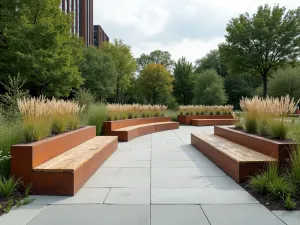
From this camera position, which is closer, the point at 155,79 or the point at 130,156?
the point at 130,156

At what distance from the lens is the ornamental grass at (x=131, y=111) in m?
11.6

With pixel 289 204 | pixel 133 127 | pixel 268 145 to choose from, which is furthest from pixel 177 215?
pixel 133 127

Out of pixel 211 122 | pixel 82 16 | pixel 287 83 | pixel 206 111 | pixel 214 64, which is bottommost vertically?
pixel 211 122

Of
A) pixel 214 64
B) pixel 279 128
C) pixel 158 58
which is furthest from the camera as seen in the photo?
pixel 158 58

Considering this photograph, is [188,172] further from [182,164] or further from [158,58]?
[158,58]

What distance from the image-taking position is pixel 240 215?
10.4ft

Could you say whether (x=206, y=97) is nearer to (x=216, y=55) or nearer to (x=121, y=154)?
(x=216, y=55)

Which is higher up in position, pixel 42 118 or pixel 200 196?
pixel 42 118

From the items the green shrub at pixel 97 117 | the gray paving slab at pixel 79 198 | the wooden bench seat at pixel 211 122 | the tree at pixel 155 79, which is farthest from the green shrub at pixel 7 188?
the tree at pixel 155 79

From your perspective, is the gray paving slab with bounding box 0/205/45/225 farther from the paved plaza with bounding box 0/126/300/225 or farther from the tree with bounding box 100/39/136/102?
the tree with bounding box 100/39/136/102

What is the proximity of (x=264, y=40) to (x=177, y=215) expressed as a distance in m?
22.4

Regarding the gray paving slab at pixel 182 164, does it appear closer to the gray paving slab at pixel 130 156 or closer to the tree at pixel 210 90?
the gray paving slab at pixel 130 156

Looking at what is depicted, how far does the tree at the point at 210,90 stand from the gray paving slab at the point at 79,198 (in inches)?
1279

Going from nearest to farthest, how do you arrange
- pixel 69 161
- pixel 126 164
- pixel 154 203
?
1. pixel 154 203
2. pixel 69 161
3. pixel 126 164
